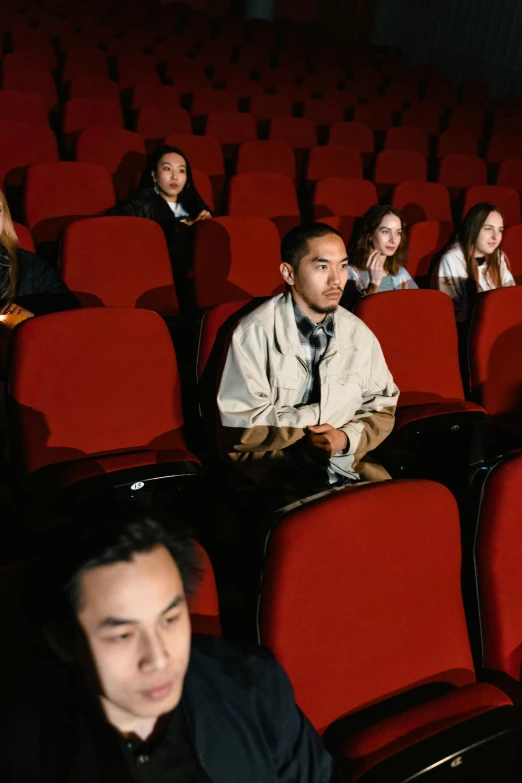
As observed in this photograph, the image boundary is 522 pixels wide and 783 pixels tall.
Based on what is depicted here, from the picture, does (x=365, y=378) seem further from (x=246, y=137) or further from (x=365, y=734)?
(x=246, y=137)

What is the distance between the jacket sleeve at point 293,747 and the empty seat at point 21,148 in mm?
2457

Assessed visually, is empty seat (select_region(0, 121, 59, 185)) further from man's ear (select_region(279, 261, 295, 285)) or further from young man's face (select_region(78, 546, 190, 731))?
young man's face (select_region(78, 546, 190, 731))

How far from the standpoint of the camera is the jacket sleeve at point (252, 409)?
Answer: 51.1 inches

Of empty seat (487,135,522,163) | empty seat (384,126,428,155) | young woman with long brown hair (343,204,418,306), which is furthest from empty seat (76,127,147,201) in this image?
empty seat (487,135,522,163)

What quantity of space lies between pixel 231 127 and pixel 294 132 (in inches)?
15.5

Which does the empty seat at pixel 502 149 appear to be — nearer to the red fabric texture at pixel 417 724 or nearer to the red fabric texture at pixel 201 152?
the red fabric texture at pixel 201 152

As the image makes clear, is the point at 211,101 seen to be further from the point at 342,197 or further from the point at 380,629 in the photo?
the point at 380,629

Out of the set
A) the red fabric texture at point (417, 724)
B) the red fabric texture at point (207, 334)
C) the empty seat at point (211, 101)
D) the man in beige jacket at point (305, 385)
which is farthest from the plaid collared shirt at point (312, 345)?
the empty seat at point (211, 101)

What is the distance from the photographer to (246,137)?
3588 millimetres

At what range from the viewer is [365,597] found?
858 millimetres

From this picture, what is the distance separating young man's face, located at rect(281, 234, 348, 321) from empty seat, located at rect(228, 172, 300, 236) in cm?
129

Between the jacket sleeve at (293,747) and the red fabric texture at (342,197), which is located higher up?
the red fabric texture at (342,197)

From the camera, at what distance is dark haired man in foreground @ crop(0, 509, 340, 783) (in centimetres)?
61

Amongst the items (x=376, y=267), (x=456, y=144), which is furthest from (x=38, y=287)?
(x=456, y=144)
